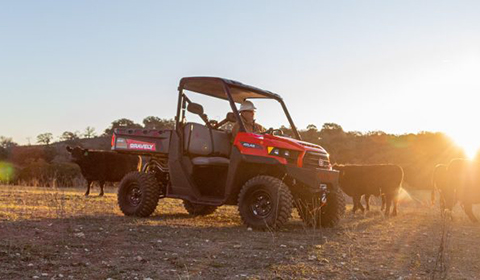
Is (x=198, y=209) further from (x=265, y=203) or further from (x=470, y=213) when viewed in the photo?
(x=470, y=213)

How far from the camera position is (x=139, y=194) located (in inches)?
394

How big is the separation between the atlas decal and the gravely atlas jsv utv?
2cm

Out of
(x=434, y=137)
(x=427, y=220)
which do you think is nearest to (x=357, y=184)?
(x=427, y=220)

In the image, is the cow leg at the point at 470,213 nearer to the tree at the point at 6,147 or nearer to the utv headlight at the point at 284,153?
the utv headlight at the point at 284,153

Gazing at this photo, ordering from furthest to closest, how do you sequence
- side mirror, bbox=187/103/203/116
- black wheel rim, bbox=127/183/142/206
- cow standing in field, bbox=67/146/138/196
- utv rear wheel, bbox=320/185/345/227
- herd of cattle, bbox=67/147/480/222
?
cow standing in field, bbox=67/146/138/196 → herd of cattle, bbox=67/147/480/222 → black wheel rim, bbox=127/183/142/206 → utv rear wheel, bbox=320/185/345/227 → side mirror, bbox=187/103/203/116

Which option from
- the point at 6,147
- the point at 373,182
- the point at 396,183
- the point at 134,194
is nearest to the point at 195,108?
the point at 134,194

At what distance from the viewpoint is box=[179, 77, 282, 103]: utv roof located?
30.6 feet

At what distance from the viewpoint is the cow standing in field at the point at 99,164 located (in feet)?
62.5

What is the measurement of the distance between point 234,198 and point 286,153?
1354 millimetres

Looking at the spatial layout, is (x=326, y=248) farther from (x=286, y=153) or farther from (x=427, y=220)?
(x=427, y=220)

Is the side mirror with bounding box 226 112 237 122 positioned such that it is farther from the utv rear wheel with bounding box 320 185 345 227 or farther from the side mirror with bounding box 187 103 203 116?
the utv rear wheel with bounding box 320 185 345 227

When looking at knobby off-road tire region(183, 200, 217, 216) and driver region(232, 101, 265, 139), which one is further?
knobby off-road tire region(183, 200, 217, 216)

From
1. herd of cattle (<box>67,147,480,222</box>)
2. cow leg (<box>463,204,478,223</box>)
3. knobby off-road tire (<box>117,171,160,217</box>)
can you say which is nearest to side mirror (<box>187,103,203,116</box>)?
knobby off-road tire (<box>117,171,160,217</box>)

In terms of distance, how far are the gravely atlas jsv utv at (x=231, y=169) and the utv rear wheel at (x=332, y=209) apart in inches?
0.8
